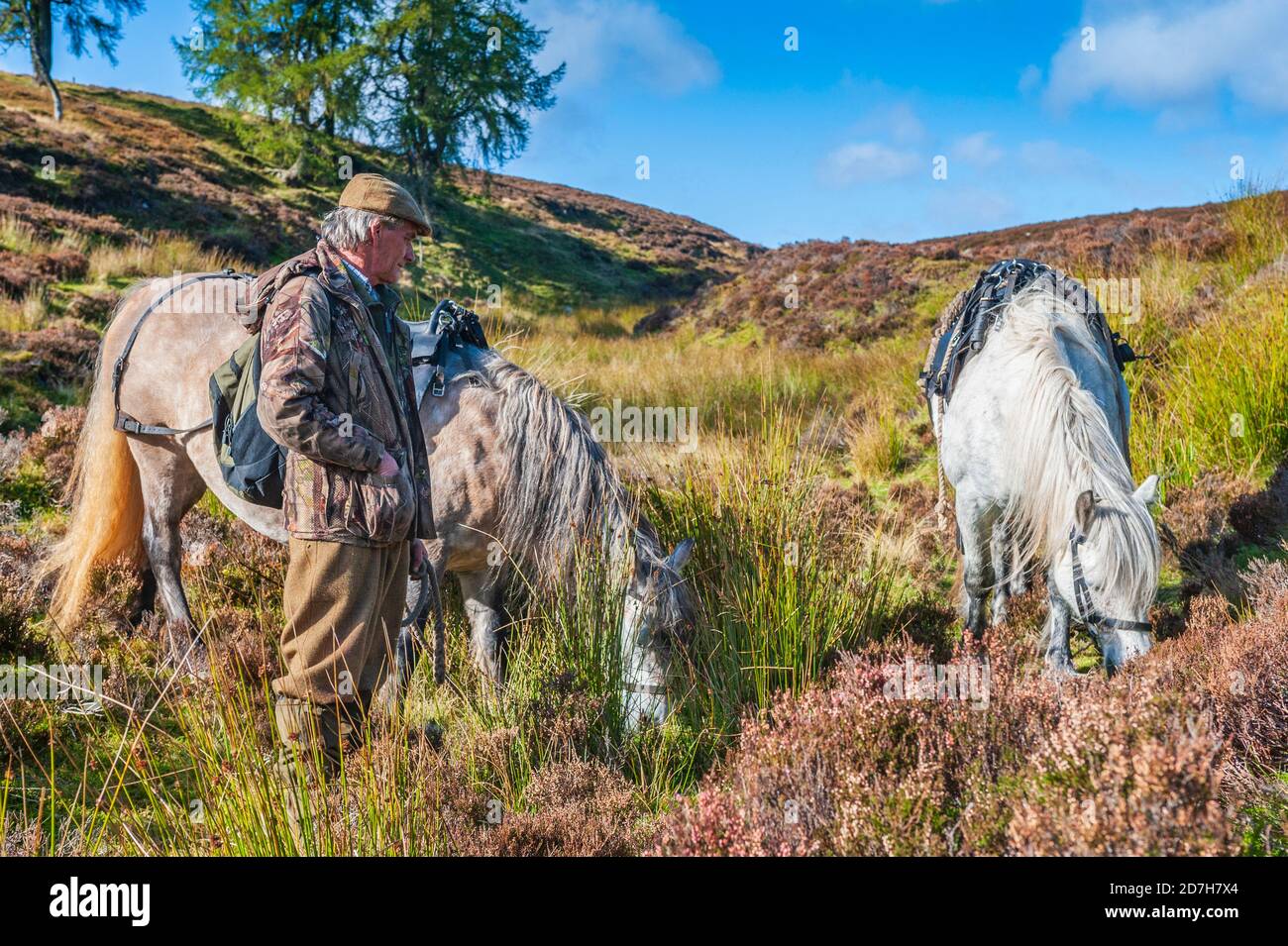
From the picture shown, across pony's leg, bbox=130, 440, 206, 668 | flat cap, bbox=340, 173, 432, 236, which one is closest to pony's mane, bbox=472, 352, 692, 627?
flat cap, bbox=340, 173, 432, 236

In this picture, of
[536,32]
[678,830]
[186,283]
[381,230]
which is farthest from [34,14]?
[678,830]

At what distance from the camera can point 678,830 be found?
231 cm

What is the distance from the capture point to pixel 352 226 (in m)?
2.62

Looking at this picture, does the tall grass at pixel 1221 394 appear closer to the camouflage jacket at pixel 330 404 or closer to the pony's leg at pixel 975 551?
the pony's leg at pixel 975 551

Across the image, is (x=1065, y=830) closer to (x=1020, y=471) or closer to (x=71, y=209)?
(x=1020, y=471)

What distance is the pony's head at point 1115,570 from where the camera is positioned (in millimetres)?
3104

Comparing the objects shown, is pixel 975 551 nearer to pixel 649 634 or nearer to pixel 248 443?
pixel 649 634

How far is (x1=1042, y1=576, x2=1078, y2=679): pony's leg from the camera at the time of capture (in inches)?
134

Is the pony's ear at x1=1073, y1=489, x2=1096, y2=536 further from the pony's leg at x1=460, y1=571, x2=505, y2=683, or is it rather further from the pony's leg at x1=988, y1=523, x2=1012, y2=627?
the pony's leg at x1=460, y1=571, x2=505, y2=683

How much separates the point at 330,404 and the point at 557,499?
1.23m

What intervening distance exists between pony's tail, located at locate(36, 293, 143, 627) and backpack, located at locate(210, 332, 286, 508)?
6.22 feet

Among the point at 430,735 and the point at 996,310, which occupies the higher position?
the point at 996,310

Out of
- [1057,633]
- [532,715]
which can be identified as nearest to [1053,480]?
[1057,633]

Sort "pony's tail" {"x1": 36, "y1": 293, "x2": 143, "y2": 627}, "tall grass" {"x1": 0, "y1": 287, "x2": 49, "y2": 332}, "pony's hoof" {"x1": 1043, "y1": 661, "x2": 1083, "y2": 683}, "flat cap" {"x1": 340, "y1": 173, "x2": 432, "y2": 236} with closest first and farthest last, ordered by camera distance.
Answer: "flat cap" {"x1": 340, "y1": 173, "x2": 432, "y2": 236} < "pony's hoof" {"x1": 1043, "y1": 661, "x2": 1083, "y2": 683} < "pony's tail" {"x1": 36, "y1": 293, "x2": 143, "y2": 627} < "tall grass" {"x1": 0, "y1": 287, "x2": 49, "y2": 332}
